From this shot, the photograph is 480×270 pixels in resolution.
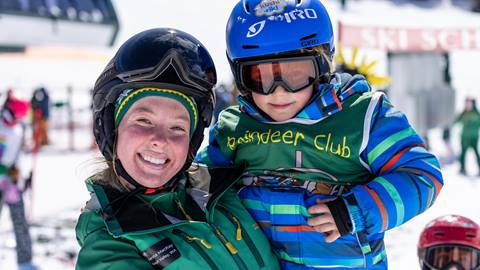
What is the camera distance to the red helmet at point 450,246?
2.87 meters

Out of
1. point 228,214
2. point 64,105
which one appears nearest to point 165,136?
point 228,214

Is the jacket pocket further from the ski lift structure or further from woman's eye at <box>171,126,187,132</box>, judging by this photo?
the ski lift structure

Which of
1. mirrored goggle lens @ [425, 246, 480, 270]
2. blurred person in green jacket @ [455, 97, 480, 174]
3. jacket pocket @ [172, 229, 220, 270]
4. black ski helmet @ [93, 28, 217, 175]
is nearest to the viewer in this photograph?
jacket pocket @ [172, 229, 220, 270]

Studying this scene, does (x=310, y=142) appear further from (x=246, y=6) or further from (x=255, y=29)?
(x=246, y=6)

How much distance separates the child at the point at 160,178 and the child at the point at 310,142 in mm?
144

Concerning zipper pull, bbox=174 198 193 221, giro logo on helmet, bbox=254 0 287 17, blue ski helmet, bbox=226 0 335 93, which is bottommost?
zipper pull, bbox=174 198 193 221

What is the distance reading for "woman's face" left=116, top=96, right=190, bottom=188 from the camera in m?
2.01

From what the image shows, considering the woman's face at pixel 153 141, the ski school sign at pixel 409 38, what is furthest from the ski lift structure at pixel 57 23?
the woman's face at pixel 153 141

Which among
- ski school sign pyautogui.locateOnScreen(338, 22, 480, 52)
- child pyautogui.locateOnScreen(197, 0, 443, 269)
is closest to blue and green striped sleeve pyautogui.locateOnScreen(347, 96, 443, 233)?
child pyautogui.locateOnScreen(197, 0, 443, 269)

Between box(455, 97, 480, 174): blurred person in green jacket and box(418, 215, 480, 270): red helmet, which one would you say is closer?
box(418, 215, 480, 270): red helmet

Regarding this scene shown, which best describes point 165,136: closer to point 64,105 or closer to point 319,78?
point 319,78

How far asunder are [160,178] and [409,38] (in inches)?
537

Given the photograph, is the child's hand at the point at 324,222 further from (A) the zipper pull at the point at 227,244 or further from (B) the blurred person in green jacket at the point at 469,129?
(B) the blurred person in green jacket at the point at 469,129

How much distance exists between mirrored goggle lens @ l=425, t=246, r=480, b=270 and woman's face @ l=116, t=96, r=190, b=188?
1411mm
